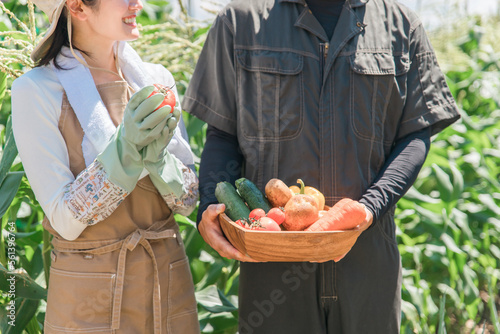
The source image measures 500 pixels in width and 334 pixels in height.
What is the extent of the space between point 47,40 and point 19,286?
0.82 m

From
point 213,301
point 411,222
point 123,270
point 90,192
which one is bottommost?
point 411,222

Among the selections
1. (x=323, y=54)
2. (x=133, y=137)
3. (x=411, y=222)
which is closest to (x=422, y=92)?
(x=323, y=54)

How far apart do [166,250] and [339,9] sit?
0.94 meters

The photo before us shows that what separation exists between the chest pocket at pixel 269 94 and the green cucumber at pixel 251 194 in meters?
0.17

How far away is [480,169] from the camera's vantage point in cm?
307

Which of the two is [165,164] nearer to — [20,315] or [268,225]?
[268,225]

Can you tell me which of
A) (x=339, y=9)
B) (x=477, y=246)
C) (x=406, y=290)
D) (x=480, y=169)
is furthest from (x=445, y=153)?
(x=339, y=9)

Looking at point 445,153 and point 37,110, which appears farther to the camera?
point 445,153

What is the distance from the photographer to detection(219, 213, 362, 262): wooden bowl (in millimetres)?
1461

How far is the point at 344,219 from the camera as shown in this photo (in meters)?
1.52

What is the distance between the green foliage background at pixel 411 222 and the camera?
6.43ft

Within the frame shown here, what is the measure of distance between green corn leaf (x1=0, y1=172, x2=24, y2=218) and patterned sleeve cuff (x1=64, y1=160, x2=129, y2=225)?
36cm

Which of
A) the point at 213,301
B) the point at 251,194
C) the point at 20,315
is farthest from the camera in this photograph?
the point at 213,301

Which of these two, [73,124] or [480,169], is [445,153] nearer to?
[480,169]
